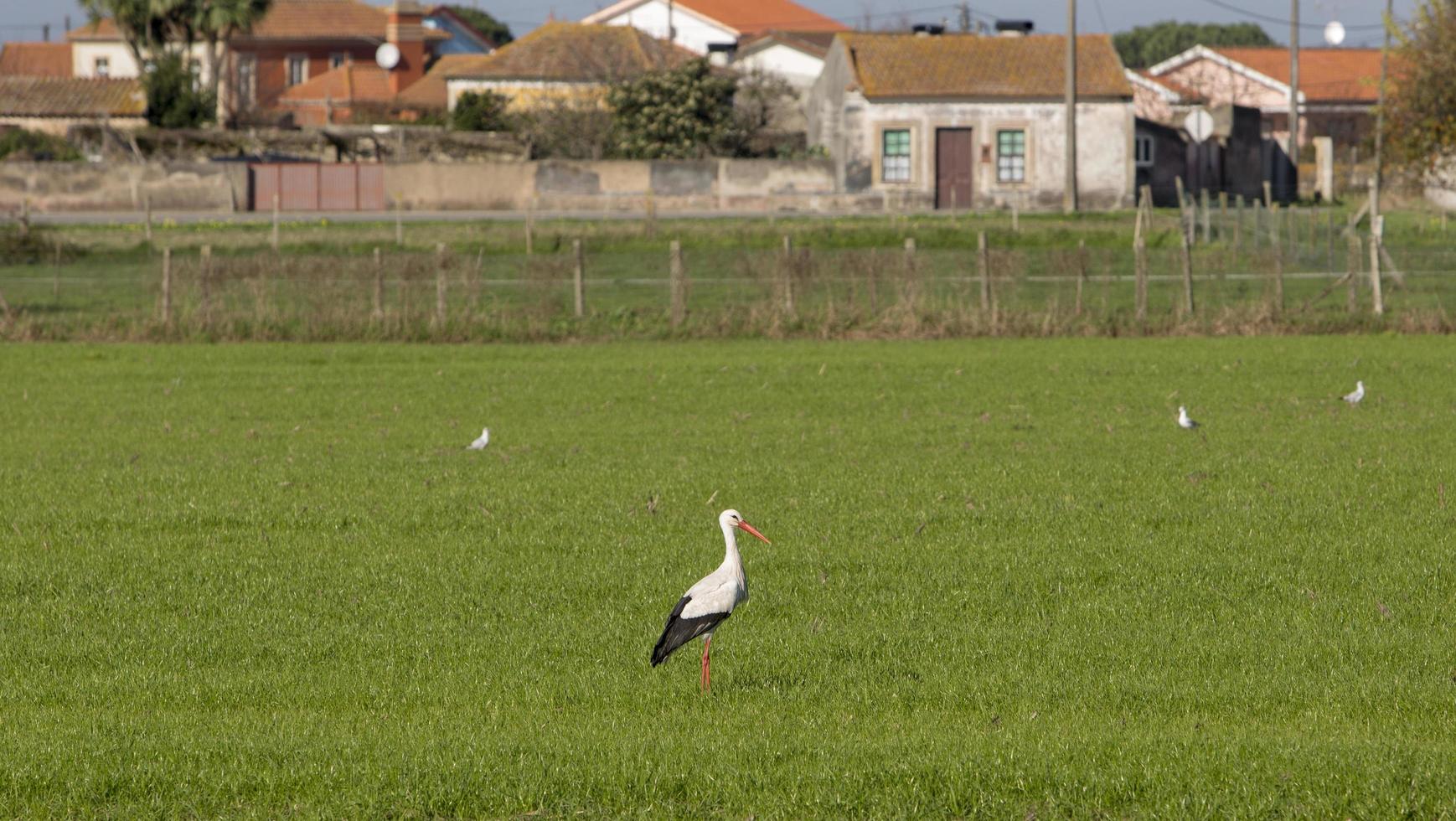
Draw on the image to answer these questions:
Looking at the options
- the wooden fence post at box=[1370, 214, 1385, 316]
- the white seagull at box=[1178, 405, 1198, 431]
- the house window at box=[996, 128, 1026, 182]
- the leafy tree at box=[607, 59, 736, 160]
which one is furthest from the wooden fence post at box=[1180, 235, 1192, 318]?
the leafy tree at box=[607, 59, 736, 160]

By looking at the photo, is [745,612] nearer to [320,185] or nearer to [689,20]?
[320,185]

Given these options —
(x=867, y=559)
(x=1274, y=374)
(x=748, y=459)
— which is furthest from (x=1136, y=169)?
(x=867, y=559)

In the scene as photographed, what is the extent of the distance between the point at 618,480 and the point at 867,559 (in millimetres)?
4028

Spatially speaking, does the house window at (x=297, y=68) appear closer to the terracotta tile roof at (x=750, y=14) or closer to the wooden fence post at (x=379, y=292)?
the terracotta tile roof at (x=750, y=14)

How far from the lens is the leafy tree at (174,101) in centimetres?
7800

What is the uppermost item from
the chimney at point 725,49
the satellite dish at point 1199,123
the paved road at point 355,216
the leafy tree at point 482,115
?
the chimney at point 725,49

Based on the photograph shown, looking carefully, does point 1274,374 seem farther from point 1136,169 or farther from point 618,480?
point 1136,169

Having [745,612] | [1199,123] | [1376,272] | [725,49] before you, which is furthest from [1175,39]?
[745,612]

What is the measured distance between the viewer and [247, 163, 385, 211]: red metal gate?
60.6 meters

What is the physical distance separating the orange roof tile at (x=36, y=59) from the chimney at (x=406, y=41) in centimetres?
2717

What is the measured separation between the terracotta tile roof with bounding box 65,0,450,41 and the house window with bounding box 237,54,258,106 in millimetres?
1279

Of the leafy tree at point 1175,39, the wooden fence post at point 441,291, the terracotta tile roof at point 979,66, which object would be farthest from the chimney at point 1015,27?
the leafy tree at point 1175,39

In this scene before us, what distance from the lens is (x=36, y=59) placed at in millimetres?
118062

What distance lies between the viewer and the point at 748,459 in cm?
1641
